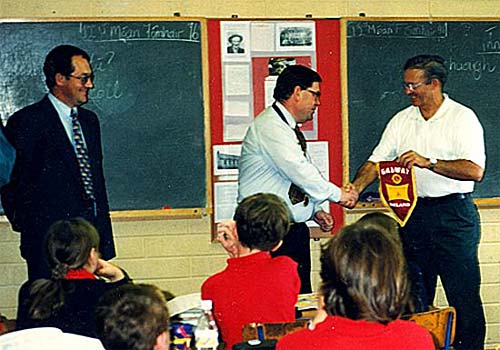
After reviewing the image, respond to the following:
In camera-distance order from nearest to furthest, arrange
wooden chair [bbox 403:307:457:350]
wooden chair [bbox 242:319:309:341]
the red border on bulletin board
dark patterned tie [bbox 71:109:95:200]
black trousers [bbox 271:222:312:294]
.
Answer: wooden chair [bbox 242:319:309:341] < wooden chair [bbox 403:307:457:350] < black trousers [bbox 271:222:312:294] < dark patterned tie [bbox 71:109:95:200] < the red border on bulletin board

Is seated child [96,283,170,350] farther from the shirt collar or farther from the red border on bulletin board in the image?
the red border on bulletin board

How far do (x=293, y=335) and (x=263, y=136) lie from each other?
274 centimetres

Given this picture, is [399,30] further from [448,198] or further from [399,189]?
[448,198]

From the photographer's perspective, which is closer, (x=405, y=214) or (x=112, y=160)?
(x=405, y=214)

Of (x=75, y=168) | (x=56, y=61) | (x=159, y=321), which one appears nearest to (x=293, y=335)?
(x=159, y=321)

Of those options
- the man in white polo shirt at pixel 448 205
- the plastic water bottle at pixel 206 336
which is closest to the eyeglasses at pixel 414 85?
the man in white polo shirt at pixel 448 205

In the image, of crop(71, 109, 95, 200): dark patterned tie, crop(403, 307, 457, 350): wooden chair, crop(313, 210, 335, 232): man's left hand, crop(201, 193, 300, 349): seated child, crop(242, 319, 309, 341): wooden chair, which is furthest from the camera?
crop(313, 210, 335, 232): man's left hand

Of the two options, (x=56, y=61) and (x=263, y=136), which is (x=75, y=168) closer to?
(x=56, y=61)

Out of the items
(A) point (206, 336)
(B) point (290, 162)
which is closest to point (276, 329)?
(A) point (206, 336)

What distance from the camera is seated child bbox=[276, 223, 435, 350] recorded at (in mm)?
2006

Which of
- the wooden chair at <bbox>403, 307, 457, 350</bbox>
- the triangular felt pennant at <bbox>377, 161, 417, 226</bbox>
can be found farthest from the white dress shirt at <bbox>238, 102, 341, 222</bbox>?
the wooden chair at <bbox>403, 307, 457, 350</bbox>

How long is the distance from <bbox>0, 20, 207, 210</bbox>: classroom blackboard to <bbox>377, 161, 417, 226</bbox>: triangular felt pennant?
1158 mm

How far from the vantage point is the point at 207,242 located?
5.29m

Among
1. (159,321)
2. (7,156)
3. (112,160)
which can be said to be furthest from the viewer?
(112,160)
